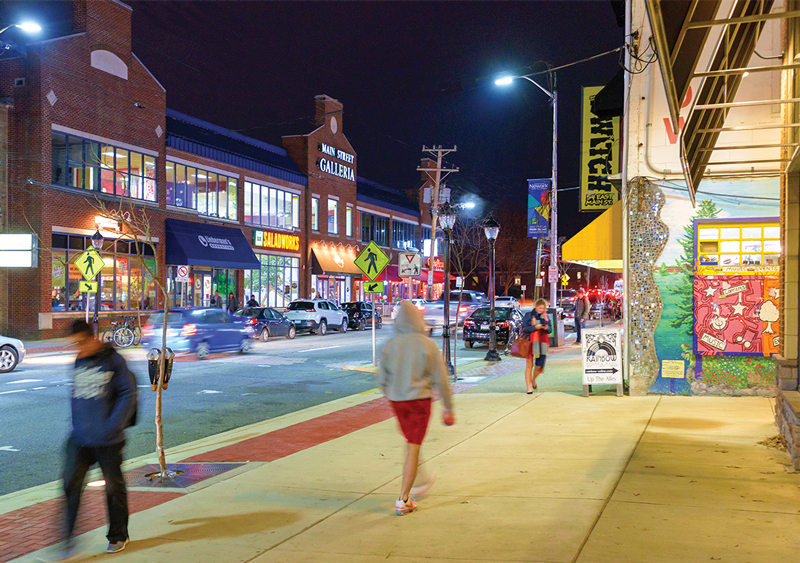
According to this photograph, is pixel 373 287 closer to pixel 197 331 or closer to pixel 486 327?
pixel 197 331

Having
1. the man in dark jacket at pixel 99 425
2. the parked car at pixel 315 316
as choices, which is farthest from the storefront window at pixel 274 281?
the man in dark jacket at pixel 99 425

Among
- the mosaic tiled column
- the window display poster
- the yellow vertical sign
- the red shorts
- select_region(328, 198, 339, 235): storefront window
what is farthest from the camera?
select_region(328, 198, 339, 235): storefront window

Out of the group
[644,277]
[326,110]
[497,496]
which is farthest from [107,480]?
[326,110]

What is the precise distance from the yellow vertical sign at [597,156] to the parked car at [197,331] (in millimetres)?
11040

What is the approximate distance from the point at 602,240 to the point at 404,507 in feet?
29.3

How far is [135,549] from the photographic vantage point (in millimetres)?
5148

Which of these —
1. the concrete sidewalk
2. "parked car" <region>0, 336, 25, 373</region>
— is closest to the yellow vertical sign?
the concrete sidewalk

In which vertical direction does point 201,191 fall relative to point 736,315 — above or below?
above

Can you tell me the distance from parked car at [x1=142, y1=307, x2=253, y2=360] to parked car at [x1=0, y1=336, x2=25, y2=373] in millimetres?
3204

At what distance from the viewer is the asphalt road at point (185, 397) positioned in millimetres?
9094

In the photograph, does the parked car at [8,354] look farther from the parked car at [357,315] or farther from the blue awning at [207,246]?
the parked car at [357,315]

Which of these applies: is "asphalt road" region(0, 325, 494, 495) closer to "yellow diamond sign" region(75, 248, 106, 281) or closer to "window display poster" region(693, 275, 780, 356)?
"yellow diamond sign" region(75, 248, 106, 281)

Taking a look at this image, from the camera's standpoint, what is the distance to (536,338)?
13414 millimetres

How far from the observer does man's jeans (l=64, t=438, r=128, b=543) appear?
5.05 meters
